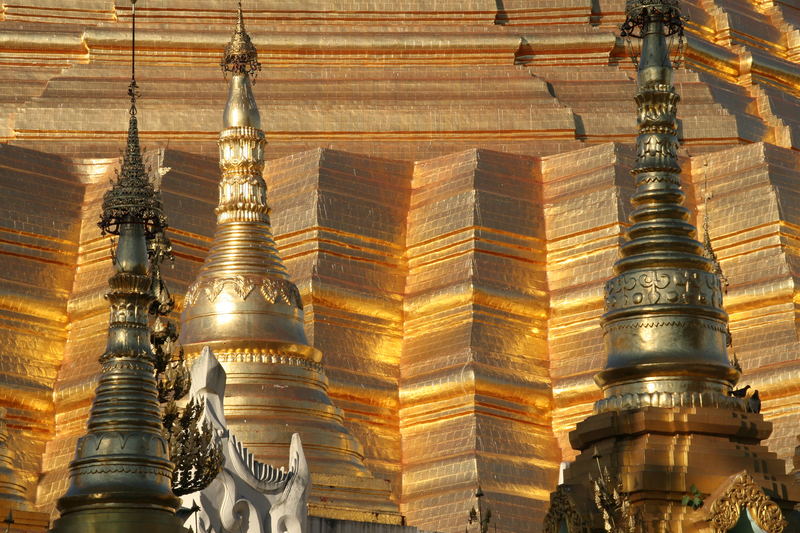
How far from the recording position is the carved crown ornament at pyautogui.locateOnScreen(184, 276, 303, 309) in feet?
93.1

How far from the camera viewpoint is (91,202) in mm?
36812

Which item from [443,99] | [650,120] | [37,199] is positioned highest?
[443,99]

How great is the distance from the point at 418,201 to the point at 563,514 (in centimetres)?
2142

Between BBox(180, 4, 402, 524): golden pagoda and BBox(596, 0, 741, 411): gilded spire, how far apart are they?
34.3 ft

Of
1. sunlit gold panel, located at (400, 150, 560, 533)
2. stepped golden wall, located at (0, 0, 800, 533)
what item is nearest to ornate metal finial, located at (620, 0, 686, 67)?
sunlit gold panel, located at (400, 150, 560, 533)

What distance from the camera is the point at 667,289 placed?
53.2ft

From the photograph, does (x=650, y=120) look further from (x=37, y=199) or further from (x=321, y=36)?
(x=321, y=36)

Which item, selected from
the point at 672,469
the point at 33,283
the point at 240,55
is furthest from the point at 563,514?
the point at 33,283

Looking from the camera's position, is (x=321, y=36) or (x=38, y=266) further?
(x=321, y=36)

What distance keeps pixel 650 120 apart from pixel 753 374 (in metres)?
16.7

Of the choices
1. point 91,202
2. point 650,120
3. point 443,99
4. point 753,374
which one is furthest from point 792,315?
point 650,120

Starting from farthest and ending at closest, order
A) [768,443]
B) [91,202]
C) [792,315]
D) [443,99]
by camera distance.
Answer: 1. [443,99]
2. [91,202]
3. [792,315]
4. [768,443]

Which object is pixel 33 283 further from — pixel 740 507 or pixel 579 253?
pixel 740 507

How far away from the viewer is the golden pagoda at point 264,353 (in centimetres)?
2711
